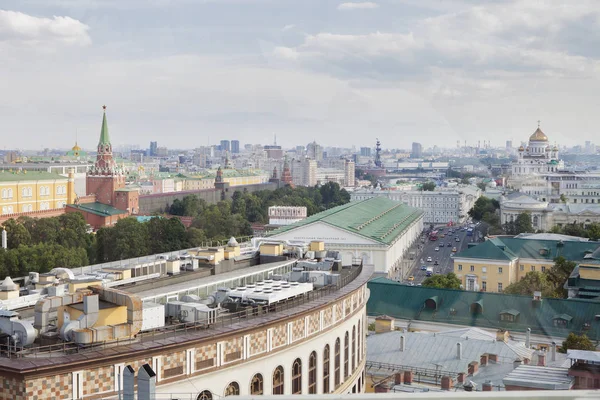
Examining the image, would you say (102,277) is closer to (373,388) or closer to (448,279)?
(373,388)

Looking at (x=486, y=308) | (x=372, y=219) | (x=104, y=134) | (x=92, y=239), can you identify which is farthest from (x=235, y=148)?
(x=486, y=308)

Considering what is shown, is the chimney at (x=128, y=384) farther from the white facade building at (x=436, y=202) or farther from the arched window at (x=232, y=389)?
the white facade building at (x=436, y=202)

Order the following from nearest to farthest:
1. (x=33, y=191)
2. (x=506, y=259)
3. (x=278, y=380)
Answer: (x=278, y=380) < (x=506, y=259) < (x=33, y=191)

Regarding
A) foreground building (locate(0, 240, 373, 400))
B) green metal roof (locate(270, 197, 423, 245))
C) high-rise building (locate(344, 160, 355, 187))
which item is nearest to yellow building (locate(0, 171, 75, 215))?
green metal roof (locate(270, 197, 423, 245))

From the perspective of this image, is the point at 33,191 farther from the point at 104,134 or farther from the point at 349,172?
the point at 349,172

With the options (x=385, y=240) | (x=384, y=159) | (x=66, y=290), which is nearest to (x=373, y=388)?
(x=66, y=290)

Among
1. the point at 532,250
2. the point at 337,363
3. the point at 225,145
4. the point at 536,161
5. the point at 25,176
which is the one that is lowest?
the point at 532,250
